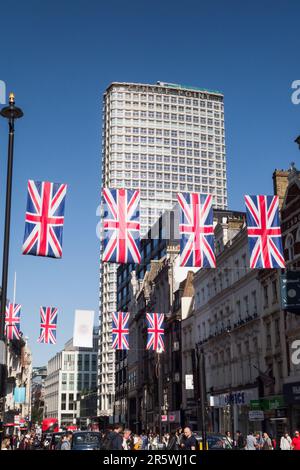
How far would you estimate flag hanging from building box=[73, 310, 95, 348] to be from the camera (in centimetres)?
3544

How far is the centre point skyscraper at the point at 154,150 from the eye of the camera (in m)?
162

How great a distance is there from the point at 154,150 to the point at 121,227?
469 feet

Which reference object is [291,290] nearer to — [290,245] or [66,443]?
[290,245]

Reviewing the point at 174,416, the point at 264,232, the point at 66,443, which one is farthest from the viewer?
the point at 174,416

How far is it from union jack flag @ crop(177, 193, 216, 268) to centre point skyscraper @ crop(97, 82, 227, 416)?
425 feet

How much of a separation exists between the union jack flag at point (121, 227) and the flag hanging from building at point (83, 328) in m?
11.8

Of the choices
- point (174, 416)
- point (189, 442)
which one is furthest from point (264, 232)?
point (174, 416)

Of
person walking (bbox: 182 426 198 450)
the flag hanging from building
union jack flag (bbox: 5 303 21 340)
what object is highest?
union jack flag (bbox: 5 303 21 340)

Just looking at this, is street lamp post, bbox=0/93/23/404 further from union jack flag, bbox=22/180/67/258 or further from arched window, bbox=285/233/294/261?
arched window, bbox=285/233/294/261

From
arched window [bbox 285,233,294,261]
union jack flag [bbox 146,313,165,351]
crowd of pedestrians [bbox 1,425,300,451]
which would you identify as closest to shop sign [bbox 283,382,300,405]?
crowd of pedestrians [bbox 1,425,300,451]

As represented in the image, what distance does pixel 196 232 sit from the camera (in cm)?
2692

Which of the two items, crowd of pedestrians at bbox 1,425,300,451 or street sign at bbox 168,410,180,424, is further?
street sign at bbox 168,410,180,424

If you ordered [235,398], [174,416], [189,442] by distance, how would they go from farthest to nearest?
[174,416] → [235,398] → [189,442]
